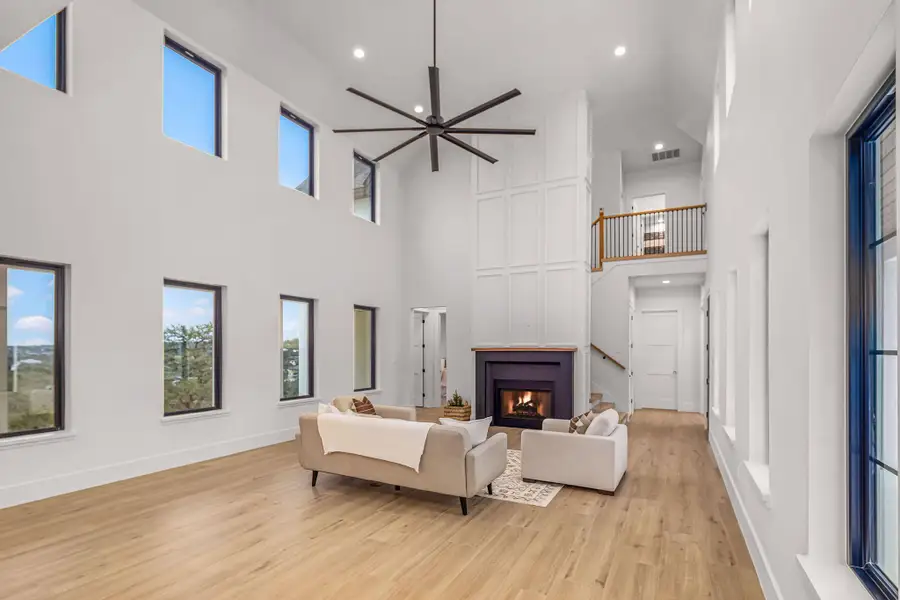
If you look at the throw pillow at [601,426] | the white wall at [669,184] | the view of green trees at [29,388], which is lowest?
the throw pillow at [601,426]

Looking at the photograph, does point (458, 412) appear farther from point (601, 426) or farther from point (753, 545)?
point (753, 545)

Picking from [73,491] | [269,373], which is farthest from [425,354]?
[73,491]

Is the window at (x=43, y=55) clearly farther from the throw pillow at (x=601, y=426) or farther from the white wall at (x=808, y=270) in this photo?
the throw pillow at (x=601, y=426)

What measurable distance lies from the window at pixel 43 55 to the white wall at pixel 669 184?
1084 cm

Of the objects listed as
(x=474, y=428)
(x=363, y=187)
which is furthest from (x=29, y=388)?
(x=363, y=187)

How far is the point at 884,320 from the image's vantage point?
5.86 feet

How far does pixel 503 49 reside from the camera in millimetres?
7590

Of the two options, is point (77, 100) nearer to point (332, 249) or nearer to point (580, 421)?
point (332, 249)

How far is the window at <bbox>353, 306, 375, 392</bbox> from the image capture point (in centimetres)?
953

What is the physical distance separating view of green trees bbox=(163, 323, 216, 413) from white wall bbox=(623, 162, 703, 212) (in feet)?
31.9

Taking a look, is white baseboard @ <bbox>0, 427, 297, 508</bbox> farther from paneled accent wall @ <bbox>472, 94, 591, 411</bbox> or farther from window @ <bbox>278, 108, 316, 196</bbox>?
paneled accent wall @ <bbox>472, 94, 591, 411</bbox>

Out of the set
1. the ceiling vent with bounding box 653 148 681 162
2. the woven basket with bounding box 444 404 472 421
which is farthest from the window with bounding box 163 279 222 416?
the ceiling vent with bounding box 653 148 681 162

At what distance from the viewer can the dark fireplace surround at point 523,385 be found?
8469 millimetres

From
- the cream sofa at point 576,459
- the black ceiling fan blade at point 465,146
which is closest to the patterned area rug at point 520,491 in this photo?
the cream sofa at point 576,459
